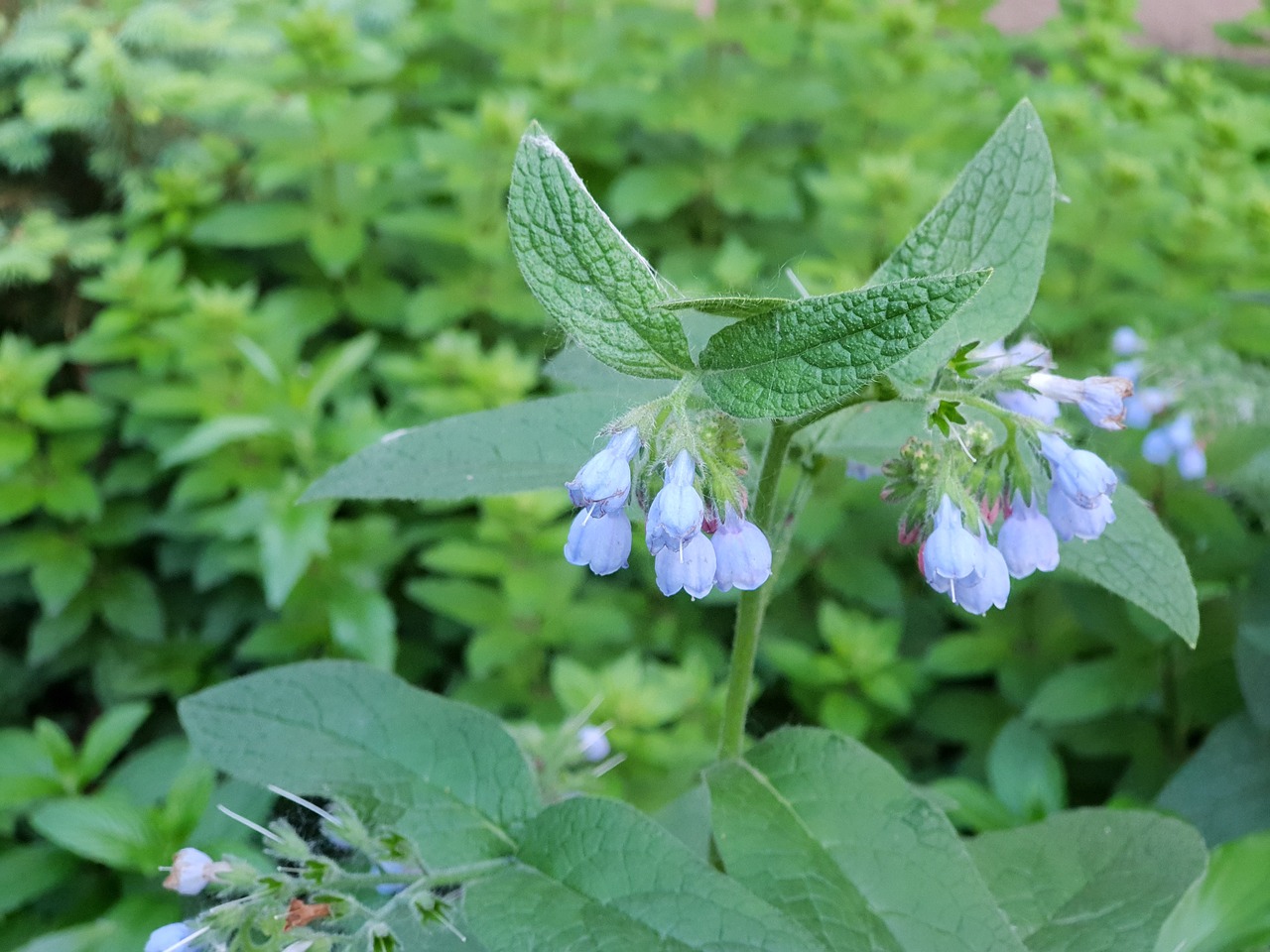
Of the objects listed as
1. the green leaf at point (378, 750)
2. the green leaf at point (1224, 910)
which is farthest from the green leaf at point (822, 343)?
the green leaf at point (1224, 910)

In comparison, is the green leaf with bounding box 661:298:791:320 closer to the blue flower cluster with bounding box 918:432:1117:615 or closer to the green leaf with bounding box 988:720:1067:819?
the blue flower cluster with bounding box 918:432:1117:615

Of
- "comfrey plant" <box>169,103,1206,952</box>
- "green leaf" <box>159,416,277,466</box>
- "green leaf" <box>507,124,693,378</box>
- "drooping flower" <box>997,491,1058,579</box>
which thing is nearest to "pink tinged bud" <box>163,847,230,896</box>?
"comfrey plant" <box>169,103,1206,952</box>

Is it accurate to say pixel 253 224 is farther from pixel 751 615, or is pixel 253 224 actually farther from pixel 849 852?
pixel 849 852

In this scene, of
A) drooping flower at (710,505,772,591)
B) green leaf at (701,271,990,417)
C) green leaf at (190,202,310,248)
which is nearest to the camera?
green leaf at (701,271,990,417)

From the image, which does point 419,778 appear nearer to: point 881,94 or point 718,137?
point 718,137

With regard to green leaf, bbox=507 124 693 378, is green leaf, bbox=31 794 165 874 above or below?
below

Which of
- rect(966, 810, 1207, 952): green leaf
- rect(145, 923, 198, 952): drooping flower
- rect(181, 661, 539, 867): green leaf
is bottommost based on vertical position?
rect(966, 810, 1207, 952): green leaf

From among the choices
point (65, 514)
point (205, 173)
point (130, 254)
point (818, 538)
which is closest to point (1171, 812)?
point (818, 538)
